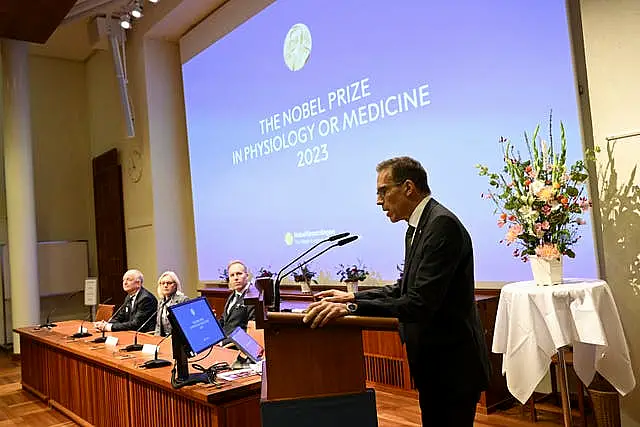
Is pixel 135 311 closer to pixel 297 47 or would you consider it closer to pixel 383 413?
pixel 383 413

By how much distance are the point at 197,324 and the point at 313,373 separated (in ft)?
4.40

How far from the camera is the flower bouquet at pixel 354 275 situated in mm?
4797

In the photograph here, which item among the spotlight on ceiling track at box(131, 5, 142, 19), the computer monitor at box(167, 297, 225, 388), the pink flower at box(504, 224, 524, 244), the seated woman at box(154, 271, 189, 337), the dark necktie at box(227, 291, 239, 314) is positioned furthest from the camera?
the spotlight on ceiling track at box(131, 5, 142, 19)

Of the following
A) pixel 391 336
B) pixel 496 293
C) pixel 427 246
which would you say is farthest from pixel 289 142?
pixel 427 246

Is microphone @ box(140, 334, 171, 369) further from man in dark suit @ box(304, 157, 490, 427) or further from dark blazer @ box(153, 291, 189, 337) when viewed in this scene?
man in dark suit @ box(304, 157, 490, 427)

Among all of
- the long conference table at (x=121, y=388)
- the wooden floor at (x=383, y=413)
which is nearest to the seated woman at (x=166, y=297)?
the long conference table at (x=121, y=388)

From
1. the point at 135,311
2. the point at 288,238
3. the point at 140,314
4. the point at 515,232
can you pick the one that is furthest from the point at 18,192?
the point at 515,232

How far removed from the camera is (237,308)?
383cm

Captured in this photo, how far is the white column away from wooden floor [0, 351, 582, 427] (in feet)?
5.99

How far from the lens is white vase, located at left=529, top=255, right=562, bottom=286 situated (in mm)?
2980

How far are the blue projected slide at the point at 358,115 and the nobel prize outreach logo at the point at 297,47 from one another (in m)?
0.02

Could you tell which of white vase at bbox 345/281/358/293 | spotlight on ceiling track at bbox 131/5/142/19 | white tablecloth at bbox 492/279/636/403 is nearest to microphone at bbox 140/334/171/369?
white tablecloth at bbox 492/279/636/403

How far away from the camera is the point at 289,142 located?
5770 millimetres

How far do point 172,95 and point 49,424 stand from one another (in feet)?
15.9
